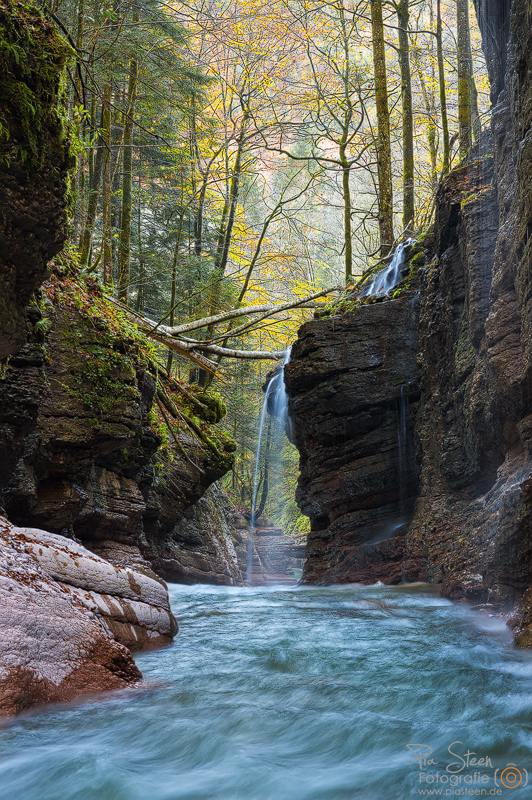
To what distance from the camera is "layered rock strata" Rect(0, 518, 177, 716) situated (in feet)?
11.0

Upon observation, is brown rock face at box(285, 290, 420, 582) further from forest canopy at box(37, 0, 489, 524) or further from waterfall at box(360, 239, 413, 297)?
forest canopy at box(37, 0, 489, 524)

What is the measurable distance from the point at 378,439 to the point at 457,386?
111 inches

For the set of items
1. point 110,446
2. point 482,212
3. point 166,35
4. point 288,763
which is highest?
point 166,35

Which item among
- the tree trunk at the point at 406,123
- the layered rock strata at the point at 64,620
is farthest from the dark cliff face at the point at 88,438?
the tree trunk at the point at 406,123

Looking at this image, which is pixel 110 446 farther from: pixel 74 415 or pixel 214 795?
pixel 214 795

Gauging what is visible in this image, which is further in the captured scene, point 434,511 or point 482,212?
point 434,511

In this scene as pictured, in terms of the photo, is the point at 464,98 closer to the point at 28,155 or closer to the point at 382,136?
the point at 382,136

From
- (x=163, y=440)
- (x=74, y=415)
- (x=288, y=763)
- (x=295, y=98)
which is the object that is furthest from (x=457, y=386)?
(x=295, y=98)

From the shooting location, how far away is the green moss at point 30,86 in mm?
3848

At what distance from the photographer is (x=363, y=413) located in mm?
11570

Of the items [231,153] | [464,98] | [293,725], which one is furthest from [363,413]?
[293,725]

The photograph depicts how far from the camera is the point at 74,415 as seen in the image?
7.54m

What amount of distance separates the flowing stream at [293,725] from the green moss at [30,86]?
4005 millimetres

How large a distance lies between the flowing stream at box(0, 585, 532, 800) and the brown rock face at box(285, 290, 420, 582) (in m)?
5.79
